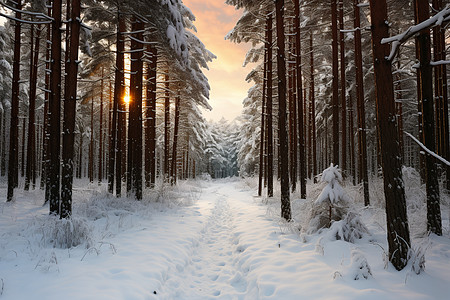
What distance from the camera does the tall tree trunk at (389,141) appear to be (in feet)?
11.9

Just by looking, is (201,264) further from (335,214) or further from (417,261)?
(417,261)

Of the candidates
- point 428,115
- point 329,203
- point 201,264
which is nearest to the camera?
point 428,115

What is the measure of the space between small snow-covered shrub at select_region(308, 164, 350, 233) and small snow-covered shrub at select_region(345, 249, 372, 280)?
1.76 m

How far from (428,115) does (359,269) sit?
11.6ft

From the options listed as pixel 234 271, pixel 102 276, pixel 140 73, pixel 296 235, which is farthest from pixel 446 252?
pixel 140 73

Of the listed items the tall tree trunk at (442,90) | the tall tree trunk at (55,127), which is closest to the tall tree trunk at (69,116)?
the tall tree trunk at (55,127)

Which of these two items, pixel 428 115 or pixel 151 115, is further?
pixel 151 115

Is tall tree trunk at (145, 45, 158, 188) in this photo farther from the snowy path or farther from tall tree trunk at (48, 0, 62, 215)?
the snowy path

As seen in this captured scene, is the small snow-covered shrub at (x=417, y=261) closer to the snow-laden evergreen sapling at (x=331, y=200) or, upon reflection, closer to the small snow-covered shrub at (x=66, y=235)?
the snow-laden evergreen sapling at (x=331, y=200)

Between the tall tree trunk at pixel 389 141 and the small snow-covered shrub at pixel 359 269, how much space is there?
0.55 metres

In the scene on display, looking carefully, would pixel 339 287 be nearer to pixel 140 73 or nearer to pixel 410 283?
pixel 410 283

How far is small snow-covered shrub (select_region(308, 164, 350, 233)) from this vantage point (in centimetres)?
523

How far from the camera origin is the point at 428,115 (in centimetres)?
474

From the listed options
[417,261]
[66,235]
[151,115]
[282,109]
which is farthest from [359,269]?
[151,115]
